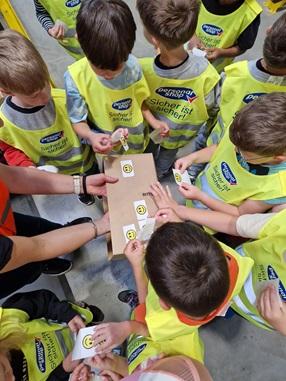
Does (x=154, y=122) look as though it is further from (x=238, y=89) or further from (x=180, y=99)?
(x=238, y=89)

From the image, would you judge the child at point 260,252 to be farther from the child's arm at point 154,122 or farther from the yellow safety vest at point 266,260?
the child's arm at point 154,122

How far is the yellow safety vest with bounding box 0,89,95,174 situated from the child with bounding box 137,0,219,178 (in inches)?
18.2

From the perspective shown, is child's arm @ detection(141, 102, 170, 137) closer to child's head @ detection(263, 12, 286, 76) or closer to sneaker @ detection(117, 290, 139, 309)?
child's head @ detection(263, 12, 286, 76)

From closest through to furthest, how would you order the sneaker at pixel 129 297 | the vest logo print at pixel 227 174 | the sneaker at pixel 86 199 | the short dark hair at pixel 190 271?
the short dark hair at pixel 190 271 → the vest logo print at pixel 227 174 → the sneaker at pixel 129 297 → the sneaker at pixel 86 199

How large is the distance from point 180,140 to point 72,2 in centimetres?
105

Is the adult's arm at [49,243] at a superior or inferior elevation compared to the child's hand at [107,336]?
superior

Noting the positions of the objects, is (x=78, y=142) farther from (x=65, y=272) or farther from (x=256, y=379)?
(x=256, y=379)

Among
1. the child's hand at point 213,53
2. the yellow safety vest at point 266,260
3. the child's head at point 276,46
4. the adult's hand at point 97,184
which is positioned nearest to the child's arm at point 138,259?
the adult's hand at point 97,184

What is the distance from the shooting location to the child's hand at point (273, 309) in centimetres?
122

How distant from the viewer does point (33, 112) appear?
155 cm

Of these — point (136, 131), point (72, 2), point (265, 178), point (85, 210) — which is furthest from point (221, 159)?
point (72, 2)

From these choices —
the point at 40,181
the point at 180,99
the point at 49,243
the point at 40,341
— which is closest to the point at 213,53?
the point at 180,99

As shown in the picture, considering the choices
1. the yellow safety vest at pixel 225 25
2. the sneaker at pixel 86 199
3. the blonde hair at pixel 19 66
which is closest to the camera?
the blonde hair at pixel 19 66

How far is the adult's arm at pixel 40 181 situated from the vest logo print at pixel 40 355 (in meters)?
0.67
